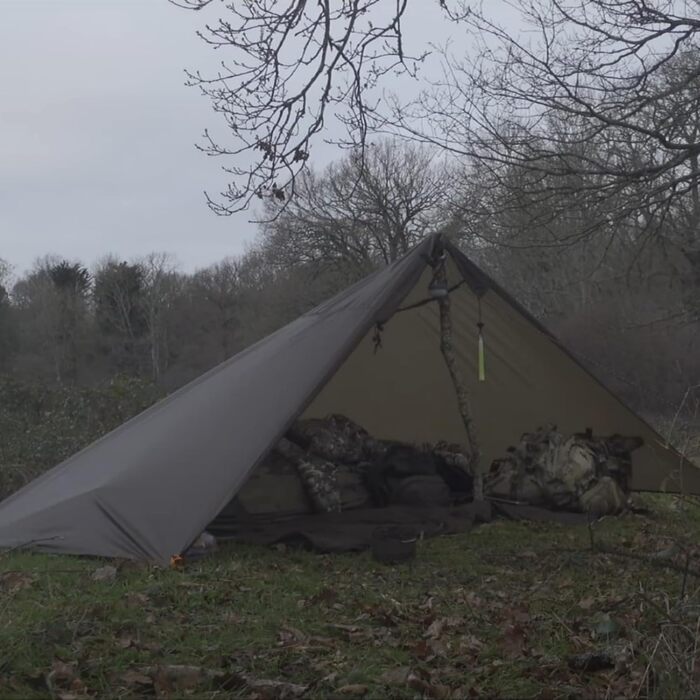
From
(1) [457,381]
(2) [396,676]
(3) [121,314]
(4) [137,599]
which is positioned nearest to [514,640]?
(2) [396,676]

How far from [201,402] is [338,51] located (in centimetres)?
247

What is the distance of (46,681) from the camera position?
3.11 metres

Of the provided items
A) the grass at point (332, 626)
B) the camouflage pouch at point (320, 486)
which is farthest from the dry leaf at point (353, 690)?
the camouflage pouch at point (320, 486)

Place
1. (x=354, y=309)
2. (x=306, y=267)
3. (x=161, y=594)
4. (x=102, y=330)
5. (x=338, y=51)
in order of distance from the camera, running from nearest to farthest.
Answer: (x=161, y=594) < (x=338, y=51) < (x=354, y=309) < (x=306, y=267) < (x=102, y=330)

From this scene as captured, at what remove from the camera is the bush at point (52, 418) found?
8.54 meters

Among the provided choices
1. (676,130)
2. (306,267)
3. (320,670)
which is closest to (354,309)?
(676,130)

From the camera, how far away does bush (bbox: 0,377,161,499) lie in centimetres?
854

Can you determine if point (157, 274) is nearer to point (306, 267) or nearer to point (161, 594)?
point (306, 267)

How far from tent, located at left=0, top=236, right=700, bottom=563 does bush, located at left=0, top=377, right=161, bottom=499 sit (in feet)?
6.41

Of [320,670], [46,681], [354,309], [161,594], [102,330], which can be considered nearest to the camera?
[46,681]

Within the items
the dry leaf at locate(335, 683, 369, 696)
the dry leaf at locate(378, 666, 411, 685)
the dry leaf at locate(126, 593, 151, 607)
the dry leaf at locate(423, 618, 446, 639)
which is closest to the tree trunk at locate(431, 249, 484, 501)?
the dry leaf at locate(423, 618, 446, 639)

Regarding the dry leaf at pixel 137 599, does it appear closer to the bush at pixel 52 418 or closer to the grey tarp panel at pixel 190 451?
the grey tarp panel at pixel 190 451

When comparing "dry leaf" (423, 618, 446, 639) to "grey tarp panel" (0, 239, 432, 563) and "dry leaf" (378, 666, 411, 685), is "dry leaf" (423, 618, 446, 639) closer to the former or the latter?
"dry leaf" (378, 666, 411, 685)

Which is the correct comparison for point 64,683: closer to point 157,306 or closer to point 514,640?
point 514,640
